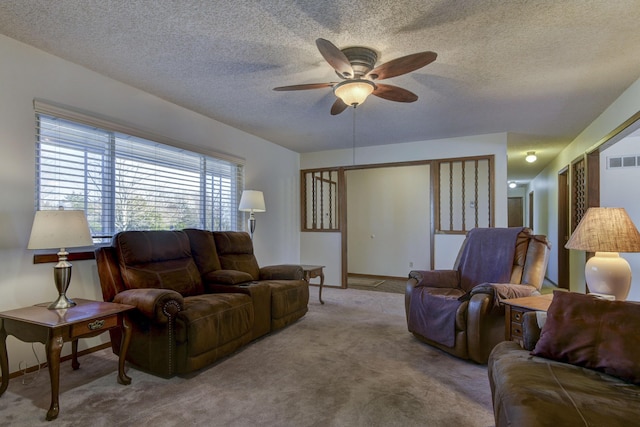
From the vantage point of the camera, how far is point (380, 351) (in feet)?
9.55

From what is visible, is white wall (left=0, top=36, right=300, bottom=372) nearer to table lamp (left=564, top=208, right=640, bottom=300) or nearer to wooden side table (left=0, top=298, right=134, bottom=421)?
wooden side table (left=0, top=298, right=134, bottom=421)

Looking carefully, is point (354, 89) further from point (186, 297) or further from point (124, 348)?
point (124, 348)

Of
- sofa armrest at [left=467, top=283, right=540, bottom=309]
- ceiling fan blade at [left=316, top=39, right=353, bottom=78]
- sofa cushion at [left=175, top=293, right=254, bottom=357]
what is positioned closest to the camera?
ceiling fan blade at [left=316, top=39, right=353, bottom=78]

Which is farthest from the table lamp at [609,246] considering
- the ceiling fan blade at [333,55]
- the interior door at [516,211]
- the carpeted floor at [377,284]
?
the interior door at [516,211]

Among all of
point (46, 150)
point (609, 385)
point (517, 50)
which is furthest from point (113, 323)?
point (517, 50)

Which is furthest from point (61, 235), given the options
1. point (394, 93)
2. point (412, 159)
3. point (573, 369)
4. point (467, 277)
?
point (412, 159)

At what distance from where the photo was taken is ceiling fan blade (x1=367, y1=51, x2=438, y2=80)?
2040 mm

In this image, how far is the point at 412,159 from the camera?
534 centimetres

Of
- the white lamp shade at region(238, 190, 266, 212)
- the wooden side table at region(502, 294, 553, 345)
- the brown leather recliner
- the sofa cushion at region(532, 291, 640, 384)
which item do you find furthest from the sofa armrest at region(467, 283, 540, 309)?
the white lamp shade at region(238, 190, 266, 212)

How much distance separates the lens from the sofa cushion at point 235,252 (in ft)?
12.1

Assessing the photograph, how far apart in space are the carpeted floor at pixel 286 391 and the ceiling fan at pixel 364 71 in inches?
80.1

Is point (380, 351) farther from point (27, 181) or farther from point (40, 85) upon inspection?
point (40, 85)

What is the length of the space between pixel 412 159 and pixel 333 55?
3.60 meters

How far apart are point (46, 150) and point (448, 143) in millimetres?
4778
